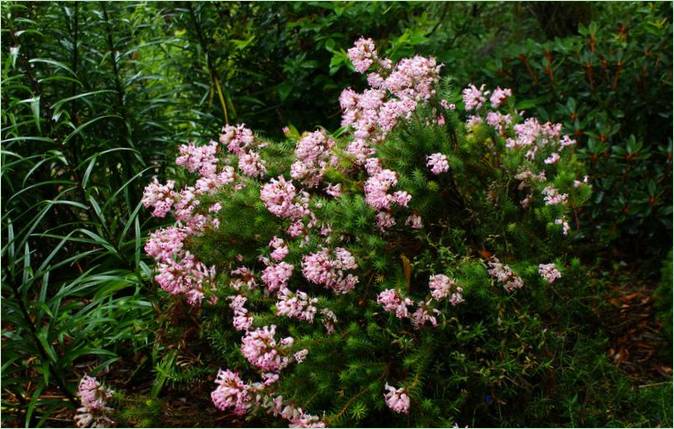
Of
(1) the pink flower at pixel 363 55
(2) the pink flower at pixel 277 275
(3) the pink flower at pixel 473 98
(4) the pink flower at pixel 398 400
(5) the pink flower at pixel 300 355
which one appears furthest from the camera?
(3) the pink flower at pixel 473 98

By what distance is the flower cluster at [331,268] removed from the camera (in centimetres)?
255

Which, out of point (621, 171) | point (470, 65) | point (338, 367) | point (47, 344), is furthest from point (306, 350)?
point (470, 65)

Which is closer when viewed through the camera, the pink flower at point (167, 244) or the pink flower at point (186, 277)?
the pink flower at point (186, 277)

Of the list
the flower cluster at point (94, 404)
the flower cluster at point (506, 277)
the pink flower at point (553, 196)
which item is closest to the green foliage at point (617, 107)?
the pink flower at point (553, 196)

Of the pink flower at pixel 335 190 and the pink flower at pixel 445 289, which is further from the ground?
the pink flower at pixel 335 190

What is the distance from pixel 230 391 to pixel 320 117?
2868 mm

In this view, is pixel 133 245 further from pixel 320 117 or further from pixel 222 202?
pixel 320 117

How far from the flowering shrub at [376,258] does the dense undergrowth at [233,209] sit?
0.04m

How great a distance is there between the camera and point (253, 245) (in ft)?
9.60

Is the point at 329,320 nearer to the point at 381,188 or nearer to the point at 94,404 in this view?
the point at 381,188

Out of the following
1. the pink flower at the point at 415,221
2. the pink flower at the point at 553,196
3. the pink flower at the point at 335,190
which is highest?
the pink flower at the point at 335,190

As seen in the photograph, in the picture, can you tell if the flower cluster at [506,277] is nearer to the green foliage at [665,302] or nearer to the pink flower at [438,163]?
the pink flower at [438,163]

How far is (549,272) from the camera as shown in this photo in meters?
2.74

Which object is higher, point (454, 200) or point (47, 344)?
point (454, 200)
